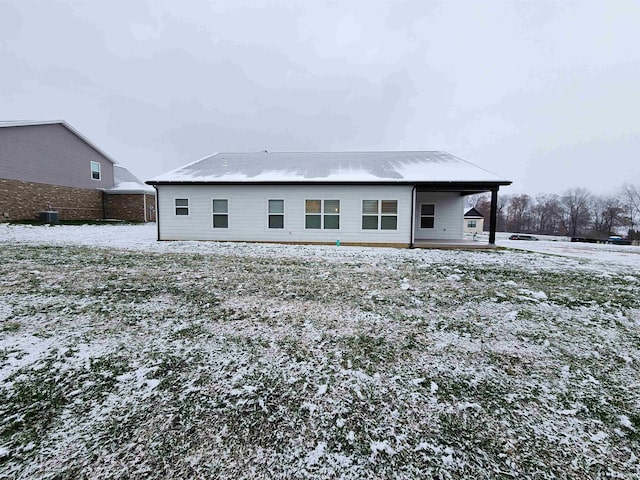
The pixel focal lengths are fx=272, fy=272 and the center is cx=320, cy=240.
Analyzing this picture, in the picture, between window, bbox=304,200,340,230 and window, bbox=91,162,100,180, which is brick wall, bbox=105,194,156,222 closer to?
window, bbox=91,162,100,180

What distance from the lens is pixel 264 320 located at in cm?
355

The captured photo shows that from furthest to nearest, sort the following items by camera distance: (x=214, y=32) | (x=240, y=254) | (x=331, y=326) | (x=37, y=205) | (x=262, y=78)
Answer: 1. (x=262, y=78)
2. (x=214, y=32)
3. (x=37, y=205)
4. (x=240, y=254)
5. (x=331, y=326)

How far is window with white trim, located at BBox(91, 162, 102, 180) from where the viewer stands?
2044 centimetres

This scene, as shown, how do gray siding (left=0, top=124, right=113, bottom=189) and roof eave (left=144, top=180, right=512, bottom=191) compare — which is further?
gray siding (left=0, top=124, right=113, bottom=189)

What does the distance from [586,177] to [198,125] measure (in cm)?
13544

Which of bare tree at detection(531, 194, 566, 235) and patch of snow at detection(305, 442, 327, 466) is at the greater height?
bare tree at detection(531, 194, 566, 235)

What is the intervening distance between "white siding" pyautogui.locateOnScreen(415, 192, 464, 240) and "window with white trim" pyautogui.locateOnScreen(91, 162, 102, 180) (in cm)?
2320

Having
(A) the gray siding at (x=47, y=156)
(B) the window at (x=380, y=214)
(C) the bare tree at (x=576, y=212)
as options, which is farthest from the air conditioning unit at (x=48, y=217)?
(C) the bare tree at (x=576, y=212)

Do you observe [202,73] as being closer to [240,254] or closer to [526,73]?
[240,254]

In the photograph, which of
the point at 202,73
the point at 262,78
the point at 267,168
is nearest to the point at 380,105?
the point at 262,78

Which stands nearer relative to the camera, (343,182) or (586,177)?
(343,182)

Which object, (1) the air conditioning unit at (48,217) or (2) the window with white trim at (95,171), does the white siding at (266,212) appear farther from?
(2) the window with white trim at (95,171)

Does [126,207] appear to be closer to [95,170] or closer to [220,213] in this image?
[95,170]

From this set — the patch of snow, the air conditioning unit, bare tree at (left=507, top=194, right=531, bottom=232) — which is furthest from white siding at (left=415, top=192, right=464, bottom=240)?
bare tree at (left=507, top=194, right=531, bottom=232)
